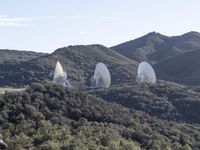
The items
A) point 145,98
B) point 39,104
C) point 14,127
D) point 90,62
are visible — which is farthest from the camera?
point 90,62

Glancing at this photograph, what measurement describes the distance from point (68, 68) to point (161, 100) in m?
69.2

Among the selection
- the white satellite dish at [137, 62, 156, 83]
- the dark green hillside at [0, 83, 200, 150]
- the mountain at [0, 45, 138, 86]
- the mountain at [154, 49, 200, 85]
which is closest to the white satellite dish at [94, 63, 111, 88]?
the white satellite dish at [137, 62, 156, 83]

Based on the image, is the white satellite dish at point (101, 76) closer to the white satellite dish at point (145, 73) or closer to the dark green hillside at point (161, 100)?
the dark green hillside at point (161, 100)

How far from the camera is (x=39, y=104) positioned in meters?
58.5

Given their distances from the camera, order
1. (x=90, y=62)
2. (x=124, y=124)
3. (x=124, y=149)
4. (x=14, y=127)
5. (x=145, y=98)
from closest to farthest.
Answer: (x=124, y=149) → (x=14, y=127) → (x=124, y=124) → (x=145, y=98) → (x=90, y=62)

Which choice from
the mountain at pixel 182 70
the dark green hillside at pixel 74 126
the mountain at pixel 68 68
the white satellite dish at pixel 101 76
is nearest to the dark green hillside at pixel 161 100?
the white satellite dish at pixel 101 76

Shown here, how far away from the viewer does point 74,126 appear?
56.1m

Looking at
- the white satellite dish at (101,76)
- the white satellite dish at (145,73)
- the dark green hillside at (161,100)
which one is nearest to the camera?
the dark green hillside at (161,100)

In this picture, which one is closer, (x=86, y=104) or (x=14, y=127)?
(x=14, y=127)

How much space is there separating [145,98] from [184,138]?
4381cm

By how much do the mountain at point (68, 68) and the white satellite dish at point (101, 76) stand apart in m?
23.5

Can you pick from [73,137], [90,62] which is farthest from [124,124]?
[90,62]

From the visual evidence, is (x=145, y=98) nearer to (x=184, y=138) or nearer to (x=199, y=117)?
(x=199, y=117)

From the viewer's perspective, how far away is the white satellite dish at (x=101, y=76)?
120 metres
